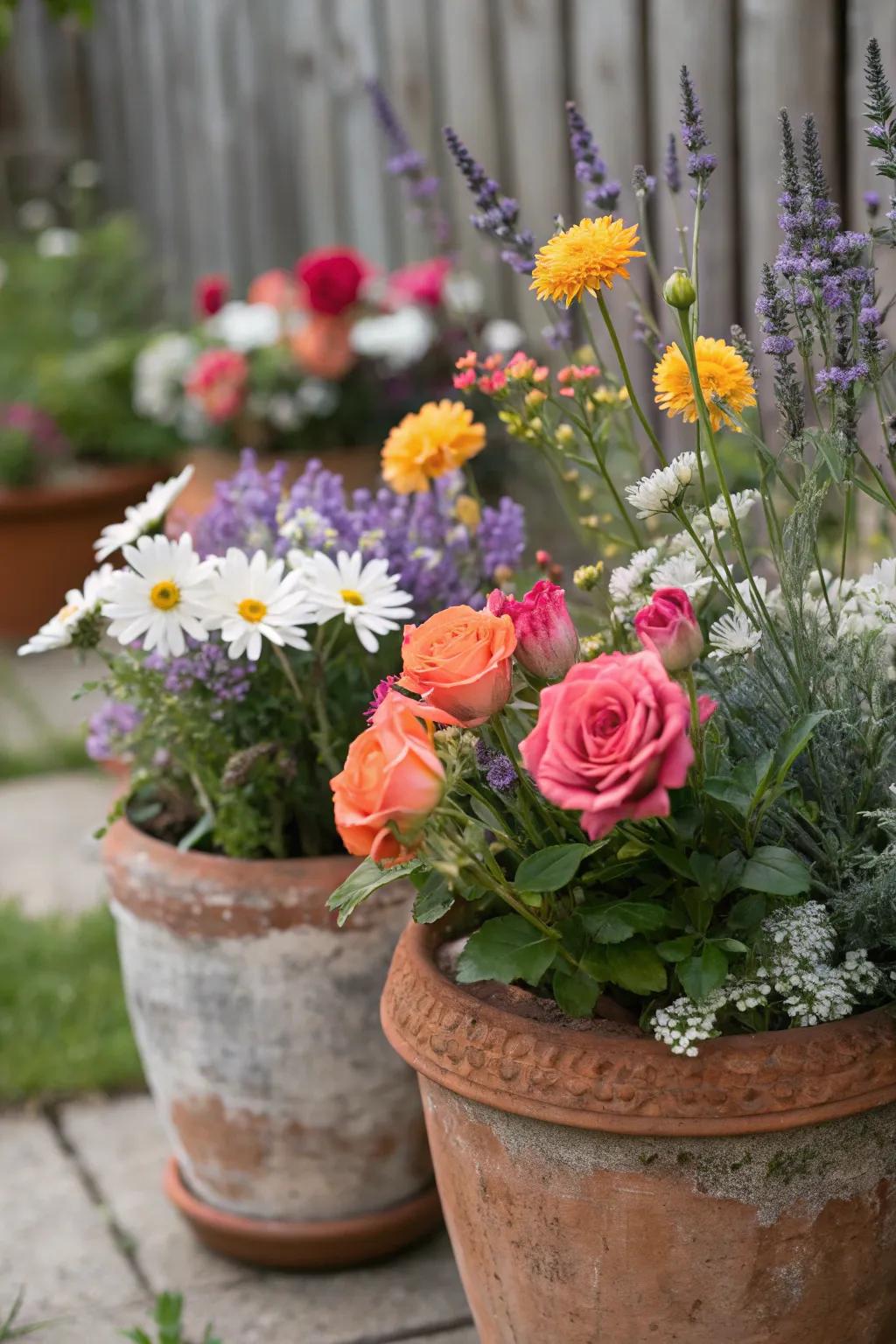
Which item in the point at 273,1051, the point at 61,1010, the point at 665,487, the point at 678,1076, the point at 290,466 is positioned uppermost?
the point at 665,487

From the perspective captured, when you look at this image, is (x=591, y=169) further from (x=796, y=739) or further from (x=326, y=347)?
(x=326, y=347)

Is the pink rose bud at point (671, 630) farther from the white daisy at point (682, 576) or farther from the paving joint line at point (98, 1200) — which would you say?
the paving joint line at point (98, 1200)

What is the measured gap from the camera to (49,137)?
22.2 ft

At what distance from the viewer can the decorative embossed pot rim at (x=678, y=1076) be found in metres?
1.25

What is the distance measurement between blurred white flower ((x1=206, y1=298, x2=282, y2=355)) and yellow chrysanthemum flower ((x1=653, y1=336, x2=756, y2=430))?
2917mm

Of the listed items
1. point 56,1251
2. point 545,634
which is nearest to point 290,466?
point 56,1251

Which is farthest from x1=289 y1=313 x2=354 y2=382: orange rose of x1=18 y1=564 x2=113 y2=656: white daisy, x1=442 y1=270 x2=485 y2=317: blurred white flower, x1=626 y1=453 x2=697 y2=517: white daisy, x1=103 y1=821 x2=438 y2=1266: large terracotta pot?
x1=626 y1=453 x2=697 y2=517: white daisy

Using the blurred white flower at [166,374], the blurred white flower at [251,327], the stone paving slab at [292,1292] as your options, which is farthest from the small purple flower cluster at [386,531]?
the blurred white flower at [166,374]

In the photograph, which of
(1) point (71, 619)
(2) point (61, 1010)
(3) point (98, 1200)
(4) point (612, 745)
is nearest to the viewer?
(4) point (612, 745)

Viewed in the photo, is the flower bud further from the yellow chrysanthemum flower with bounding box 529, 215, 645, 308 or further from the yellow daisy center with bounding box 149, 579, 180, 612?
the yellow daisy center with bounding box 149, 579, 180, 612

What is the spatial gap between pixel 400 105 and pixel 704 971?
126 inches

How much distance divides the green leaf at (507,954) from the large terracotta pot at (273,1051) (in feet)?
1.59

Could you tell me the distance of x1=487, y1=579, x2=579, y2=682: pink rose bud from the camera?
130cm

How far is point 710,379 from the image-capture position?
135 cm
